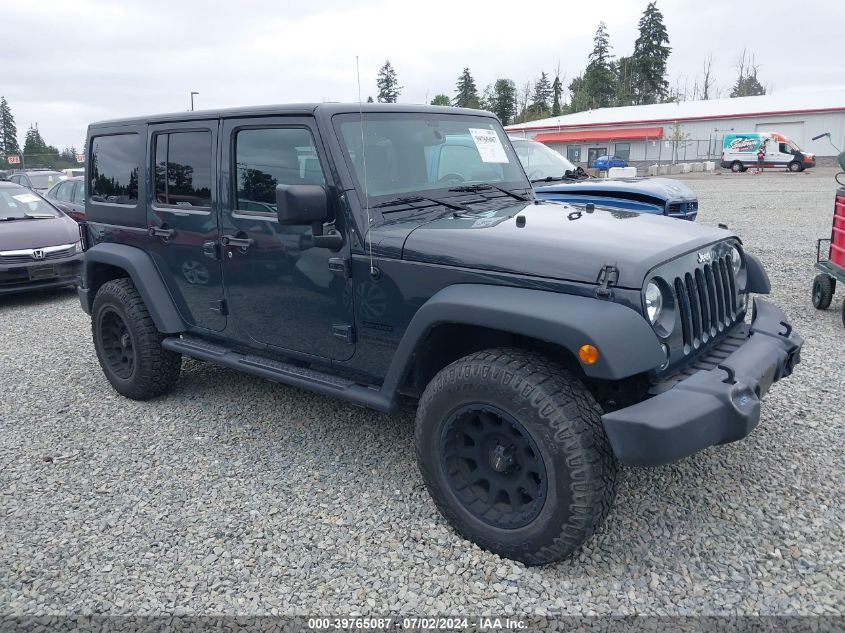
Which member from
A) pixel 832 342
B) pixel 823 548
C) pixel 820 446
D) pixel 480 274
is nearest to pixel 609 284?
pixel 480 274

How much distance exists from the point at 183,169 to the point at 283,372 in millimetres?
1528

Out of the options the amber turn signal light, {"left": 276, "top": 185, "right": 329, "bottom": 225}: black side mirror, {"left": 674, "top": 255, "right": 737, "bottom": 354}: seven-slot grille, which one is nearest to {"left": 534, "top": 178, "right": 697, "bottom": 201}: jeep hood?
{"left": 674, "top": 255, "right": 737, "bottom": 354}: seven-slot grille

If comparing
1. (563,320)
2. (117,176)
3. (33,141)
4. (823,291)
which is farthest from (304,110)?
(33,141)

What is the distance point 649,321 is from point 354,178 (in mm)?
1608

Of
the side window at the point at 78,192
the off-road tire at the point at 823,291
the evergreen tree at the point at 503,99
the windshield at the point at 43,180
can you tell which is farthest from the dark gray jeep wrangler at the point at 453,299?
the evergreen tree at the point at 503,99

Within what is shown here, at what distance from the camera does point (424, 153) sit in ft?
12.4

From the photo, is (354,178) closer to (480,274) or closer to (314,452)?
(480,274)

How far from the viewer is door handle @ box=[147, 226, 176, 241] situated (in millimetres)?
4309

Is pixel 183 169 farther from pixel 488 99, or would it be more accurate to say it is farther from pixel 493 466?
pixel 488 99

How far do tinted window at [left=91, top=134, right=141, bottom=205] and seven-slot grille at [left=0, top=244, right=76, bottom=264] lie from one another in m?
4.19

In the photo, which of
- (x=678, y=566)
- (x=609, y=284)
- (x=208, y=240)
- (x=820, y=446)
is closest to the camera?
(x=609, y=284)

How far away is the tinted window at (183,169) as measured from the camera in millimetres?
4094

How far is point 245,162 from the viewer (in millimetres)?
3867

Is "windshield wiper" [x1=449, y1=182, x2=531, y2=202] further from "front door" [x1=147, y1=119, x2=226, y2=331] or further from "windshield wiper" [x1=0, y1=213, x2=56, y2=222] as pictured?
"windshield wiper" [x1=0, y1=213, x2=56, y2=222]
